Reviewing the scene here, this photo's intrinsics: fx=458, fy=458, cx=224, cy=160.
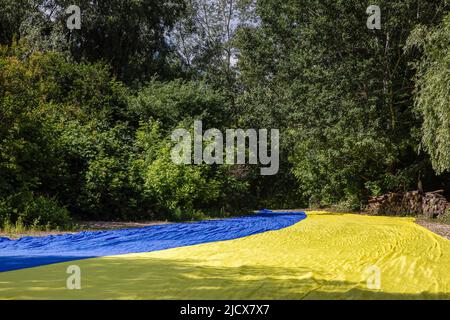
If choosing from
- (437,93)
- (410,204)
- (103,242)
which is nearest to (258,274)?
(103,242)

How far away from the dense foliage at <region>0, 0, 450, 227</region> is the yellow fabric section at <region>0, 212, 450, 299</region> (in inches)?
162

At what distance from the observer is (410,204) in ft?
46.8

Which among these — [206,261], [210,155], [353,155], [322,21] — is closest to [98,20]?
[210,155]

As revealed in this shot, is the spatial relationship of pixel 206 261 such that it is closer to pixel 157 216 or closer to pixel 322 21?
pixel 157 216

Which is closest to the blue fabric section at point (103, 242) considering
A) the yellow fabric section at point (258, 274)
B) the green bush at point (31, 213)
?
the yellow fabric section at point (258, 274)

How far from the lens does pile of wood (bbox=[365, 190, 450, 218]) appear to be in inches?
512

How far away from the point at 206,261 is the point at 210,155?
8.67 metres

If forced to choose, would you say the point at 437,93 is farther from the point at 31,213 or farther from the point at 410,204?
the point at 31,213

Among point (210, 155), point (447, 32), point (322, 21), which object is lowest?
point (210, 155)

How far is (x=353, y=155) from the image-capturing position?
15.2 m

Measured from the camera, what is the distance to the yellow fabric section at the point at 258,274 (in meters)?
3.88

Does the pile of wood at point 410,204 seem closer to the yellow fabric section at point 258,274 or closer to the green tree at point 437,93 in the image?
the green tree at point 437,93

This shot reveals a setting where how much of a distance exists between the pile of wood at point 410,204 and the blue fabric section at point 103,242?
19.5ft

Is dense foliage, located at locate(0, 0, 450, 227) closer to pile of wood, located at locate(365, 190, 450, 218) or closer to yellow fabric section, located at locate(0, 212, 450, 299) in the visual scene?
pile of wood, located at locate(365, 190, 450, 218)
